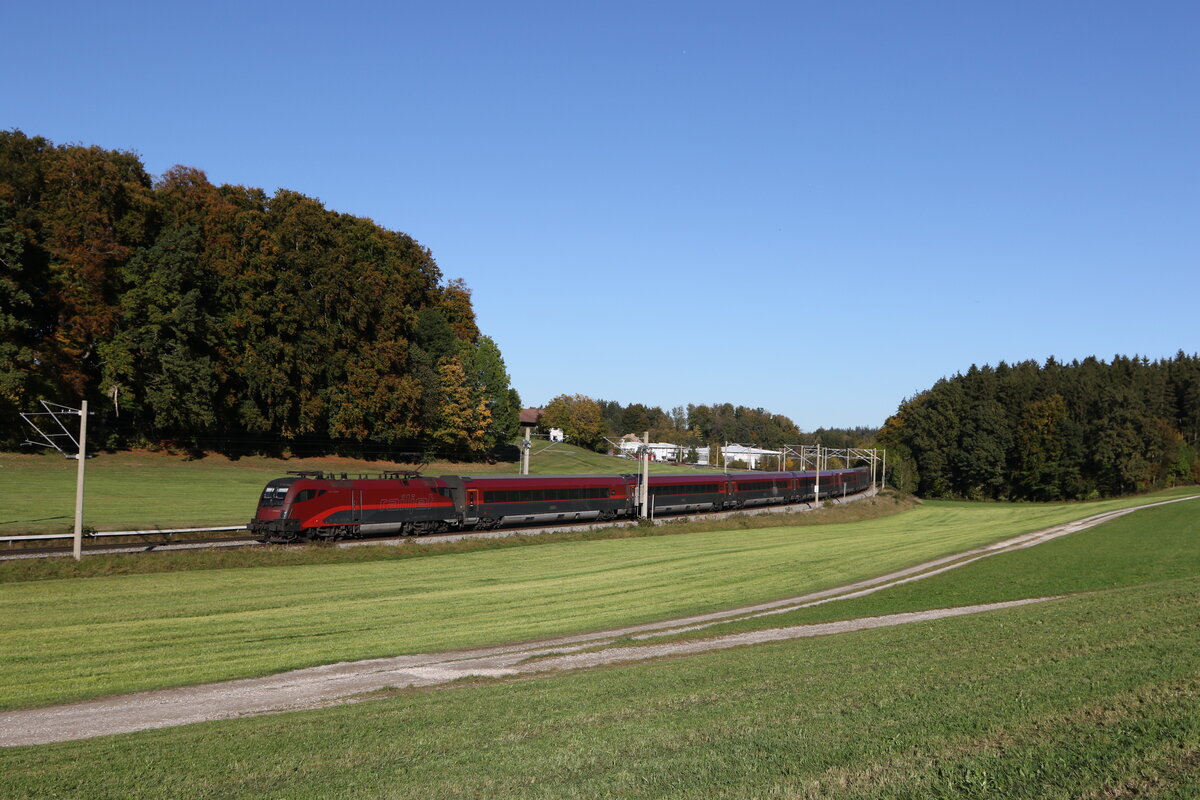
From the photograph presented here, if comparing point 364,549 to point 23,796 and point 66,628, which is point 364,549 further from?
point 23,796

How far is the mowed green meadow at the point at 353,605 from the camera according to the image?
20.0 meters

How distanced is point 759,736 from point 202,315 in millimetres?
68932

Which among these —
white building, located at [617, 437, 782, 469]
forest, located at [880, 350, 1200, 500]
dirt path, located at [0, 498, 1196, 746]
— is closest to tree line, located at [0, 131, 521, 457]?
dirt path, located at [0, 498, 1196, 746]

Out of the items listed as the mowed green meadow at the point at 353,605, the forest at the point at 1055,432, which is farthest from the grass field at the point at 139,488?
the forest at the point at 1055,432

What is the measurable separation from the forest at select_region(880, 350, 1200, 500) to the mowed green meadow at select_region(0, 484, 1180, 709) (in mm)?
78018

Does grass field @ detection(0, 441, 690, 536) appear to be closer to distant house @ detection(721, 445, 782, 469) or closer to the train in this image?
the train

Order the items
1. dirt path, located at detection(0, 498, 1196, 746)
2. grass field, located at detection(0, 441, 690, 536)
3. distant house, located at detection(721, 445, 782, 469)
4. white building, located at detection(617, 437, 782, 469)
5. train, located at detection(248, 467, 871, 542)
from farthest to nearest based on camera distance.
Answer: distant house, located at detection(721, 445, 782, 469), white building, located at detection(617, 437, 782, 469), grass field, located at detection(0, 441, 690, 536), train, located at detection(248, 467, 871, 542), dirt path, located at detection(0, 498, 1196, 746)

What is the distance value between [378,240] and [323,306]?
14631 millimetres

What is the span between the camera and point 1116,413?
107m

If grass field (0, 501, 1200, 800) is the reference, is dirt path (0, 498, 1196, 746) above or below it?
below

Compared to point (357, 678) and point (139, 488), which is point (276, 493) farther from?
point (357, 678)

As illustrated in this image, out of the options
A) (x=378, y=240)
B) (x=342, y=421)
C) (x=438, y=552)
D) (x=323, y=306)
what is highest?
(x=378, y=240)

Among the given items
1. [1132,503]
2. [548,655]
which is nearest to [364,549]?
[548,655]

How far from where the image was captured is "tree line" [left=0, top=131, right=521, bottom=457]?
62062 millimetres
